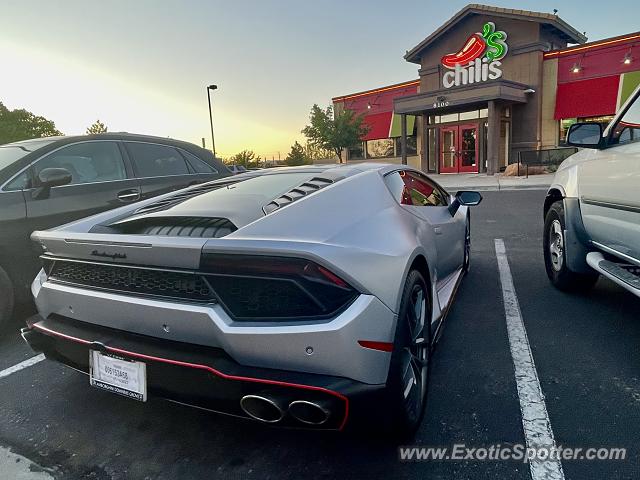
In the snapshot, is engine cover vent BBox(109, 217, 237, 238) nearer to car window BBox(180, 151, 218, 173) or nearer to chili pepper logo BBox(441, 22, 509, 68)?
car window BBox(180, 151, 218, 173)

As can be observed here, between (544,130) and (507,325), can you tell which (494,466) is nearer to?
(507,325)

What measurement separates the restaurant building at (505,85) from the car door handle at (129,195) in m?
18.8

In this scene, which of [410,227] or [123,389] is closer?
[123,389]

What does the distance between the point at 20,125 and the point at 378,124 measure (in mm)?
37700

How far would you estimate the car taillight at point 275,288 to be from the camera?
67.6 inches

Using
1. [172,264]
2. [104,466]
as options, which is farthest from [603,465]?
[104,466]

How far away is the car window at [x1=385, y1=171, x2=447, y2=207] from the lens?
288cm

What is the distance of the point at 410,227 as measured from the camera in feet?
8.09

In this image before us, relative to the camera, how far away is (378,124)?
28625 mm

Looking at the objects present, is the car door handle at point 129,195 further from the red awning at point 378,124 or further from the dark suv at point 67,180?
the red awning at point 378,124

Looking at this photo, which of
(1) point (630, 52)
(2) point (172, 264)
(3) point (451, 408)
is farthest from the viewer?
(1) point (630, 52)

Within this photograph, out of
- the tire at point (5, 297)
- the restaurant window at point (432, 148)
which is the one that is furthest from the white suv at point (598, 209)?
the restaurant window at point (432, 148)

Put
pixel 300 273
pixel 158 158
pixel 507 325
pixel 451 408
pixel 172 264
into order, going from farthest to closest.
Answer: pixel 158 158 < pixel 507 325 < pixel 451 408 < pixel 172 264 < pixel 300 273

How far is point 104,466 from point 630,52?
2401 centimetres
